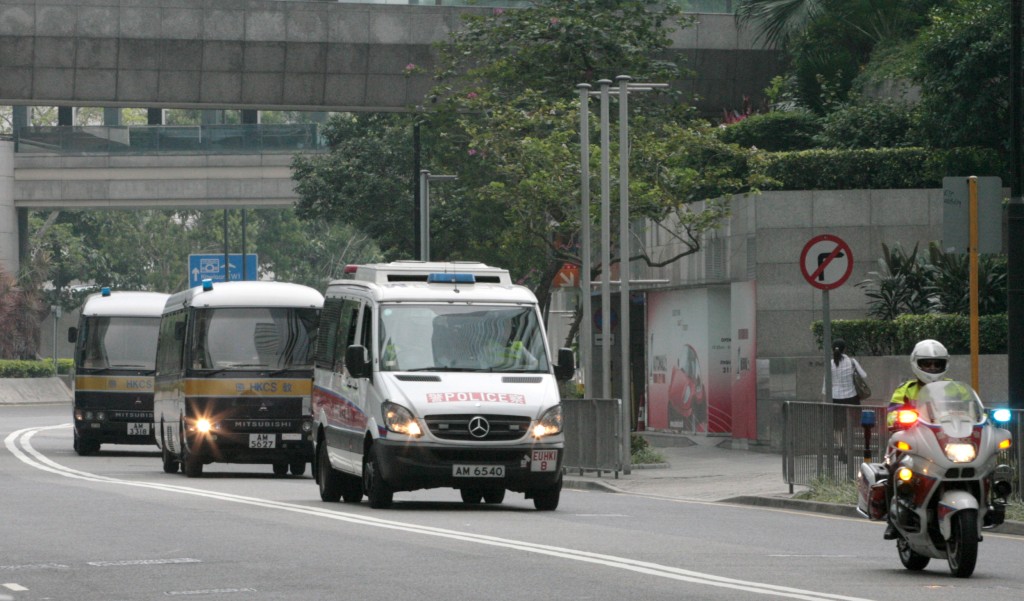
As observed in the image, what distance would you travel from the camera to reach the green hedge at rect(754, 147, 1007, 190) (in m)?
32.4

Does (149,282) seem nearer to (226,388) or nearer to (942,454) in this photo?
(226,388)

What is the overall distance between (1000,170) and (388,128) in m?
19.7

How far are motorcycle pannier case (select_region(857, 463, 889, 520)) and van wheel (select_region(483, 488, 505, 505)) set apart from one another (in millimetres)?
7055

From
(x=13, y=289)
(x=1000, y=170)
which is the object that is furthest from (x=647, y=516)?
(x=13, y=289)

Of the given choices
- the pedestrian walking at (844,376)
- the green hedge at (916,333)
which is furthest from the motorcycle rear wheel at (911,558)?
the green hedge at (916,333)

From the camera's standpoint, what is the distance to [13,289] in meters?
67.5

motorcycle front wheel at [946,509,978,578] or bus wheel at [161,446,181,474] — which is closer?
motorcycle front wheel at [946,509,978,578]

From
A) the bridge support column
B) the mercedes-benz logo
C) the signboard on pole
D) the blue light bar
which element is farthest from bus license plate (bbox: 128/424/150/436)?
the bridge support column

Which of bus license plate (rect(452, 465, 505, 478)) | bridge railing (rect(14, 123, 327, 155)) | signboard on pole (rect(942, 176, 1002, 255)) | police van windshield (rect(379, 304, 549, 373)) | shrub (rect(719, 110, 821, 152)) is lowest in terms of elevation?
bus license plate (rect(452, 465, 505, 478))

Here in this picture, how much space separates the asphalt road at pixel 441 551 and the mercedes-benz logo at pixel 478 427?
75 cm

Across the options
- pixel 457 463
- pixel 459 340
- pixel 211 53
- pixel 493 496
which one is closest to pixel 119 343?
pixel 211 53

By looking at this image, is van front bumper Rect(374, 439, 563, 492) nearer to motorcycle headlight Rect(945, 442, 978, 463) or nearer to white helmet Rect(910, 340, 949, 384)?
white helmet Rect(910, 340, 949, 384)

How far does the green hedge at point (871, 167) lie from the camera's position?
3241 cm

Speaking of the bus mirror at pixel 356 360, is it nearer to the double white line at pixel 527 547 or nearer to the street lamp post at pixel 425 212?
the double white line at pixel 527 547
